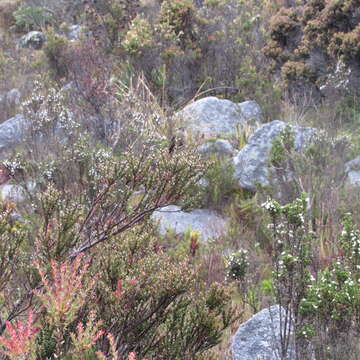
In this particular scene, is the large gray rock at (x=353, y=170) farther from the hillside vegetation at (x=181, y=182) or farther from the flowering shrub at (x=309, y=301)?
the flowering shrub at (x=309, y=301)

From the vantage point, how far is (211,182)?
6.48 meters

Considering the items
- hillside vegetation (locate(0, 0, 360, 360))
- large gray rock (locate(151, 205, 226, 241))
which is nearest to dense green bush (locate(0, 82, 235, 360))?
hillside vegetation (locate(0, 0, 360, 360))

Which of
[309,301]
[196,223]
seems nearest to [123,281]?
[309,301]

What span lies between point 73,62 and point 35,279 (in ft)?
25.2

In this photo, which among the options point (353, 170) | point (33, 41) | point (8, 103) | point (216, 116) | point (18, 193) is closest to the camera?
point (18, 193)

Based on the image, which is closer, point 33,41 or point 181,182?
point 181,182

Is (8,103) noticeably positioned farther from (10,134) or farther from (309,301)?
(309,301)

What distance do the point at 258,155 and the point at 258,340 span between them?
3.64 meters

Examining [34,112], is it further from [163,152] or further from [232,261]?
[163,152]

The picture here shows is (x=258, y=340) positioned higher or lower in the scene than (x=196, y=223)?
higher

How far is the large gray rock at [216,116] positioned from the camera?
8250 millimetres

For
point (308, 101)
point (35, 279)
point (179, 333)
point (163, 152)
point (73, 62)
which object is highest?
point (163, 152)

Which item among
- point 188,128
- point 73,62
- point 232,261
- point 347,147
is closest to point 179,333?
point 232,261

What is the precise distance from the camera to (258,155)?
670cm
